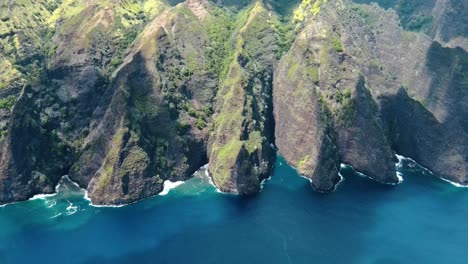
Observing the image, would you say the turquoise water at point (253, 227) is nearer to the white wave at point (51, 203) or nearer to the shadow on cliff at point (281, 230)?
the shadow on cliff at point (281, 230)

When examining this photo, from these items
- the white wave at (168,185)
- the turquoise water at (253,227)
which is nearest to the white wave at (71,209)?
the turquoise water at (253,227)

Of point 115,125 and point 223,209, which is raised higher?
point 115,125

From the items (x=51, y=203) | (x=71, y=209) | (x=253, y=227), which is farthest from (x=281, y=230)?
(x=51, y=203)

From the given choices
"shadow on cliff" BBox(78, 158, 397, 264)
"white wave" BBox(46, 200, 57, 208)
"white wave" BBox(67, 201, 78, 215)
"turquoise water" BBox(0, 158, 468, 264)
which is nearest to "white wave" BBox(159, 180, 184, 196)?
"turquoise water" BBox(0, 158, 468, 264)

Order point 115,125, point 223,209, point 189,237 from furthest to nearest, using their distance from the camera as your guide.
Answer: point 115,125, point 223,209, point 189,237

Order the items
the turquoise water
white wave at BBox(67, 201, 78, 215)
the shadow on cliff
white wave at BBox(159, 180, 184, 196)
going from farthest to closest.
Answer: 1. white wave at BBox(159, 180, 184, 196)
2. white wave at BBox(67, 201, 78, 215)
3. the turquoise water
4. the shadow on cliff

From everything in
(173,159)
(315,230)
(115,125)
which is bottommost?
(315,230)

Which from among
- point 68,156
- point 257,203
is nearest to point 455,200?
point 257,203

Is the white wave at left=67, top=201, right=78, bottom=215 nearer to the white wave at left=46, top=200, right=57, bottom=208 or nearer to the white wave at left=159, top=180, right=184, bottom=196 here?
the white wave at left=46, top=200, right=57, bottom=208

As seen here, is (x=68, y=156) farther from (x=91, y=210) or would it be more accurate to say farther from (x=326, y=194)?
(x=326, y=194)
